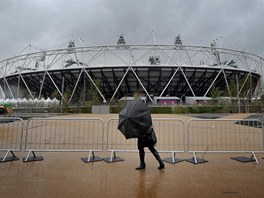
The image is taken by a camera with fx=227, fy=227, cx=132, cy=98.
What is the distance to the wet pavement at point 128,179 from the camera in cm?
366

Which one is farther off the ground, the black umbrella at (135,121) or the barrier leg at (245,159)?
the black umbrella at (135,121)

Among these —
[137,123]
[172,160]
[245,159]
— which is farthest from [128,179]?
[245,159]

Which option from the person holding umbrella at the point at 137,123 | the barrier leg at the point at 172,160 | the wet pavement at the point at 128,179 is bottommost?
the wet pavement at the point at 128,179

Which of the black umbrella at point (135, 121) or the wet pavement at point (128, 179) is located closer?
the wet pavement at point (128, 179)

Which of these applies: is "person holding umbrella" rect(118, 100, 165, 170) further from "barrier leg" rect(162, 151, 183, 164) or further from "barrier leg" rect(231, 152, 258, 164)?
"barrier leg" rect(231, 152, 258, 164)

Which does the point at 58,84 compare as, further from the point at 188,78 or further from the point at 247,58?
the point at 247,58

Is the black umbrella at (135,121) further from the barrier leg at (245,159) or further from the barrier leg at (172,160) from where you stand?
the barrier leg at (245,159)

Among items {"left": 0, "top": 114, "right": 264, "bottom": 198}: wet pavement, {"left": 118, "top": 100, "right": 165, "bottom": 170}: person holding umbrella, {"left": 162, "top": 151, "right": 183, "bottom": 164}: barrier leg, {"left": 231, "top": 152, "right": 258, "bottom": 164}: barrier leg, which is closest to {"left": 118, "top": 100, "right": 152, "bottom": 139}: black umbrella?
{"left": 118, "top": 100, "right": 165, "bottom": 170}: person holding umbrella

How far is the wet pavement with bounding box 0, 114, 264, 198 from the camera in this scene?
12.0 feet

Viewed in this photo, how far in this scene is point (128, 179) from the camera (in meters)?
4.36

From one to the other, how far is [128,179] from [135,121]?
1.12m

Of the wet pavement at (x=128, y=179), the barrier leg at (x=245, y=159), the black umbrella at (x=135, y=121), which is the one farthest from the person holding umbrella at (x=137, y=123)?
the barrier leg at (x=245, y=159)

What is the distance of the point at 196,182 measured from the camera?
4.19 m

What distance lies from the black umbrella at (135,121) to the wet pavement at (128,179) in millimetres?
885
